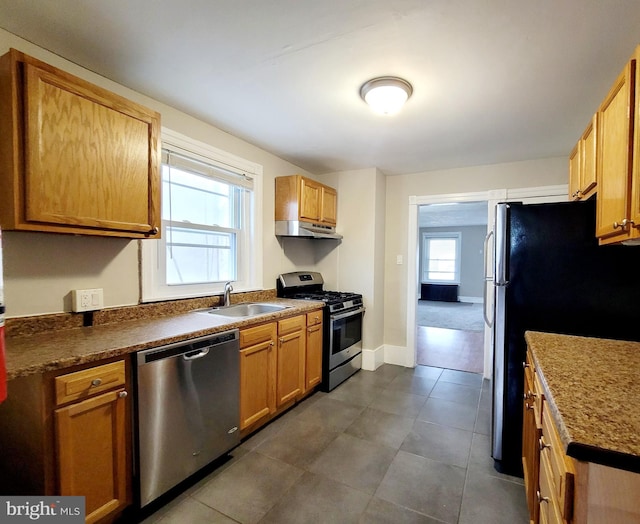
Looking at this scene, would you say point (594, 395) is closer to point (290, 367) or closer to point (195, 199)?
point (290, 367)

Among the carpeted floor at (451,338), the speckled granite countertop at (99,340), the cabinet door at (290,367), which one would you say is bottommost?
the carpeted floor at (451,338)

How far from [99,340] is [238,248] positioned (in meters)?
1.60

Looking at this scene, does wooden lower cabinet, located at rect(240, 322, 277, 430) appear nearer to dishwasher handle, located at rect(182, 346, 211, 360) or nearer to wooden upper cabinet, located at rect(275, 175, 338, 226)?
dishwasher handle, located at rect(182, 346, 211, 360)

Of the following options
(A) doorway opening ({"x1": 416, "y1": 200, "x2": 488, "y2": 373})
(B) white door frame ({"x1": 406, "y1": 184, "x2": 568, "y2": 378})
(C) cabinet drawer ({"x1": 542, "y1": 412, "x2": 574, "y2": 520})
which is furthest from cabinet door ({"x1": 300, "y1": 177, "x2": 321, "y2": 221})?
(A) doorway opening ({"x1": 416, "y1": 200, "x2": 488, "y2": 373})

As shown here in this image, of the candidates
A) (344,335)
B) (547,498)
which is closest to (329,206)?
(344,335)

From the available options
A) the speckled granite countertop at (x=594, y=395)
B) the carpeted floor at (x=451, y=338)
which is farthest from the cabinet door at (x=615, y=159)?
the carpeted floor at (x=451, y=338)

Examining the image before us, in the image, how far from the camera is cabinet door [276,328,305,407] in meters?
2.53

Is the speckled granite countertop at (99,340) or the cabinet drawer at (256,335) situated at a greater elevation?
the speckled granite countertop at (99,340)

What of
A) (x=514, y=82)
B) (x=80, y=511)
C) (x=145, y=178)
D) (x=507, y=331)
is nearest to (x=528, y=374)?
(x=507, y=331)

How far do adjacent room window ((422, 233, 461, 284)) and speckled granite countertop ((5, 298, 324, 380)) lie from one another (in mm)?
8453

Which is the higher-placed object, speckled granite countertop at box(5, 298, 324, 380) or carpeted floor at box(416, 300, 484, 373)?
speckled granite countertop at box(5, 298, 324, 380)

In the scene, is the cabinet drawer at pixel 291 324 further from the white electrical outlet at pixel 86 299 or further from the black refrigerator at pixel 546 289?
the black refrigerator at pixel 546 289

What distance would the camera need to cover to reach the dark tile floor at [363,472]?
1629 mm

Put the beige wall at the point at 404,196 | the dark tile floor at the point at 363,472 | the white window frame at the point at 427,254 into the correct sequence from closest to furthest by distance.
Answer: the dark tile floor at the point at 363,472, the beige wall at the point at 404,196, the white window frame at the point at 427,254
